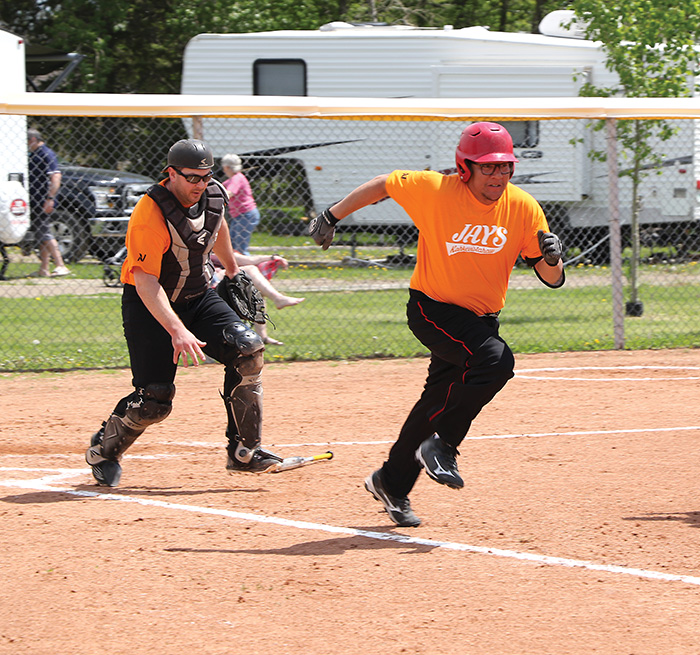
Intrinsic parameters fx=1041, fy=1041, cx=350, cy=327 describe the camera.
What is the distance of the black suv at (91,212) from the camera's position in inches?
582

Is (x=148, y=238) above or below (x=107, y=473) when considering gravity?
above

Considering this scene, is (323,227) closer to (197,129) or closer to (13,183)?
(197,129)

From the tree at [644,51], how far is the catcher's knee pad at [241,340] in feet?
23.4

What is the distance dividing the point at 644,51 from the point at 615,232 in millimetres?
3012

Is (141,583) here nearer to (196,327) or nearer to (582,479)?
(196,327)

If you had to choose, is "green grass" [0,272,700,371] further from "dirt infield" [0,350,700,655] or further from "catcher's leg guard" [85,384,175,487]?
"catcher's leg guard" [85,384,175,487]

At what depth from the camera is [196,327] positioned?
5.77 m

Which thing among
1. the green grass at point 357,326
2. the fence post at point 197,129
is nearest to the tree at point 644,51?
the green grass at point 357,326

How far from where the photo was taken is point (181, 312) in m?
5.80

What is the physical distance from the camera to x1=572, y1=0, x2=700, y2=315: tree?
11.9 m

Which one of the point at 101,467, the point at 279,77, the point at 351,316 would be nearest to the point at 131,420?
the point at 101,467

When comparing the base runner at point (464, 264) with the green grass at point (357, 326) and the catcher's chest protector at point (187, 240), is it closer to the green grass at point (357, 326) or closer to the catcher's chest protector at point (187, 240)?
the catcher's chest protector at point (187, 240)

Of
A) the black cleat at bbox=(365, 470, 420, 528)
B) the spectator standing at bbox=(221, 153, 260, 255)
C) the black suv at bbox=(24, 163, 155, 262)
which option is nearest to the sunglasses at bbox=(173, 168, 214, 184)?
the black cleat at bbox=(365, 470, 420, 528)

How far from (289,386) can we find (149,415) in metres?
3.23
